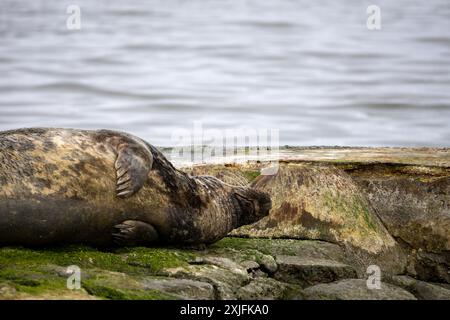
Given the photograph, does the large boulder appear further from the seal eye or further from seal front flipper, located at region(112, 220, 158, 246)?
seal front flipper, located at region(112, 220, 158, 246)

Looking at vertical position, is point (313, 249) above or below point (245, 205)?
below

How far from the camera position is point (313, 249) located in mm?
7969

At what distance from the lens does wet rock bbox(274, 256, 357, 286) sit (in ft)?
23.9

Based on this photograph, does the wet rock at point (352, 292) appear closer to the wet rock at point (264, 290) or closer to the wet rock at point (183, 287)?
the wet rock at point (264, 290)

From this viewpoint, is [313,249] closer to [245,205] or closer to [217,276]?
[245,205]

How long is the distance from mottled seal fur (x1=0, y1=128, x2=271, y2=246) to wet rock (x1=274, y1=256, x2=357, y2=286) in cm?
74

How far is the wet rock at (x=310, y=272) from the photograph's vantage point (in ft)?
23.9

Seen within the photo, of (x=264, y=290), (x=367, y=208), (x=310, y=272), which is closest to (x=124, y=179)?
(x=264, y=290)

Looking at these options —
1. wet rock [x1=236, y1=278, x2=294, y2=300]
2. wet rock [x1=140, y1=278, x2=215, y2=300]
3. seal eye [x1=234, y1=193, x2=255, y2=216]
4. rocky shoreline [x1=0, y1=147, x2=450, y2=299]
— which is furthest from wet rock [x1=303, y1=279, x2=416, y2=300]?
seal eye [x1=234, y1=193, x2=255, y2=216]

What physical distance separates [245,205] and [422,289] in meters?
1.54

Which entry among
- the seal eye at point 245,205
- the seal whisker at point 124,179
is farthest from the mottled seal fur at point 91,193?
the seal eye at point 245,205

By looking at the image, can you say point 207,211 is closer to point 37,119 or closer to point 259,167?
point 259,167

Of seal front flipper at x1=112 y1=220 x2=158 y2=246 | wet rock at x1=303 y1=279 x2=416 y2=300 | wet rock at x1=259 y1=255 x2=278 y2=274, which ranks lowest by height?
wet rock at x1=303 y1=279 x2=416 y2=300
